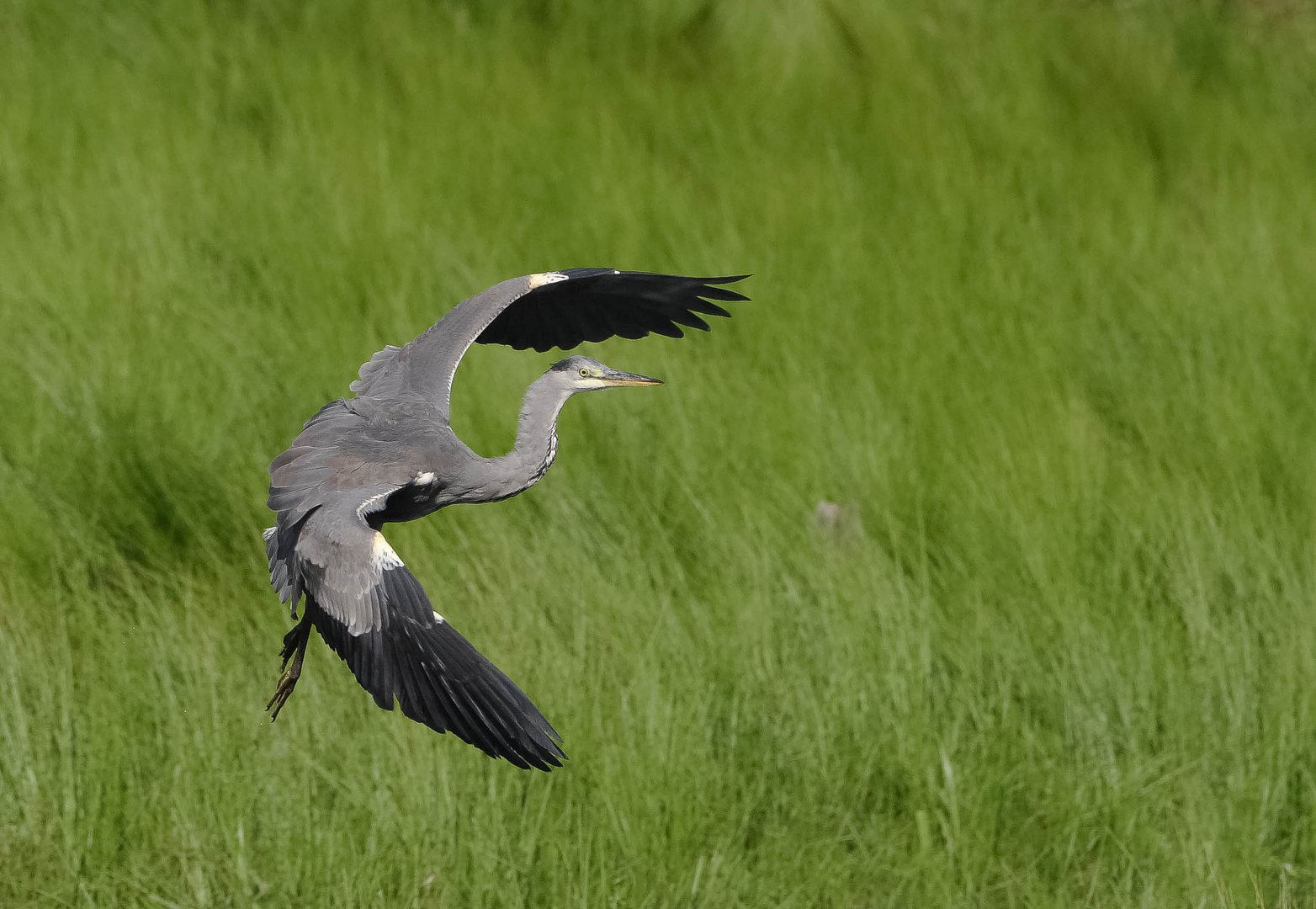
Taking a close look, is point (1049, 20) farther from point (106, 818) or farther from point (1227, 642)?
point (106, 818)

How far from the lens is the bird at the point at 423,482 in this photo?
7.65ft

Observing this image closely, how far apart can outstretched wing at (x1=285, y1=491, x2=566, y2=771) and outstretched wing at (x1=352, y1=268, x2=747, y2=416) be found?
488mm

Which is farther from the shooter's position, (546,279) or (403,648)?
(546,279)

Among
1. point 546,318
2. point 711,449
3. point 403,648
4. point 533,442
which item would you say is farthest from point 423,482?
point 711,449

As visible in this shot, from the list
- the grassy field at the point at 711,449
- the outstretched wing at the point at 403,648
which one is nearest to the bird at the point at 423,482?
the outstretched wing at the point at 403,648

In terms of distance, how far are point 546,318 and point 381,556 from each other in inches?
41.6

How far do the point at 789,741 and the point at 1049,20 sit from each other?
16.0ft

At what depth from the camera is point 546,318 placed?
3.31m

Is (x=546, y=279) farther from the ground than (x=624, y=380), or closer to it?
farther from the ground

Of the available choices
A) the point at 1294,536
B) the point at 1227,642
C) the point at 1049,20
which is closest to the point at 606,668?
the point at 1227,642

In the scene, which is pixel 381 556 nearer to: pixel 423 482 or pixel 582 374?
pixel 423 482

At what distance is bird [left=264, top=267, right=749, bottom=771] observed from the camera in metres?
2.33

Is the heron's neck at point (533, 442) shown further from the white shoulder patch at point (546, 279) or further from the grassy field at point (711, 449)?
the grassy field at point (711, 449)

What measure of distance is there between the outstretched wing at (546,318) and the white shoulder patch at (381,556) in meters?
0.47
